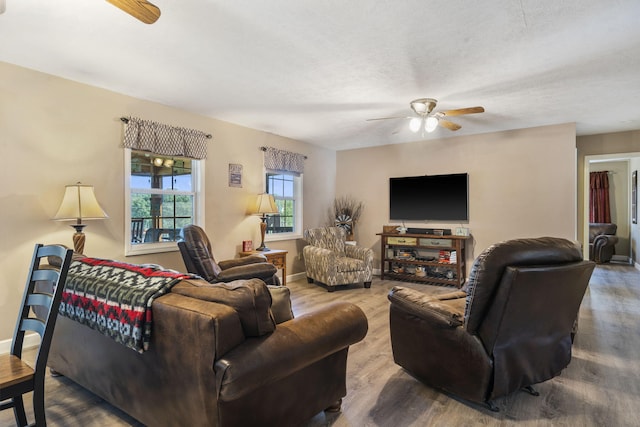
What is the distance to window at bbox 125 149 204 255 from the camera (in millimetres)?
3879

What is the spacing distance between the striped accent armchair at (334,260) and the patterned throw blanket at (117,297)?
3.40 metres

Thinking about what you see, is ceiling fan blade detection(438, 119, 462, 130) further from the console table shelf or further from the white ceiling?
the console table shelf

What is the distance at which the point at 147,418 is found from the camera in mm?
1774

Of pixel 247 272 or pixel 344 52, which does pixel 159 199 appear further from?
pixel 344 52

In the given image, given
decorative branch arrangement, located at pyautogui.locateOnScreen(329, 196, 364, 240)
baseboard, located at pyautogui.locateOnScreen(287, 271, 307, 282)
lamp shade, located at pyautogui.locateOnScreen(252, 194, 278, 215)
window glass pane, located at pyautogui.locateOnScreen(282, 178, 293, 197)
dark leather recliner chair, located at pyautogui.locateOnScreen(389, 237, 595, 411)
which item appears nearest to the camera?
dark leather recliner chair, located at pyautogui.locateOnScreen(389, 237, 595, 411)

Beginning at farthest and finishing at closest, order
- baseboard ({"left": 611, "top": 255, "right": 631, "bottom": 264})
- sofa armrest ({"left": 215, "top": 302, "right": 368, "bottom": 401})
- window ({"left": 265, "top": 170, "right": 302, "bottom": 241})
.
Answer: baseboard ({"left": 611, "top": 255, "right": 631, "bottom": 264}) < window ({"left": 265, "top": 170, "right": 302, "bottom": 241}) < sofa armrest ({"left": 215, "top": 302, "right": 368, "bottom": 401})

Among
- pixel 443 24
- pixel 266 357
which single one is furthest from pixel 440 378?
pixel 443 24

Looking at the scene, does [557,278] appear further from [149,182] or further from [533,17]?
[149,182]

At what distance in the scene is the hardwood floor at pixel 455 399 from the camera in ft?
6.50

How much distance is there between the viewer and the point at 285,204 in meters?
5.97

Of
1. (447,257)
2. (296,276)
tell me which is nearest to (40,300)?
(296,276)

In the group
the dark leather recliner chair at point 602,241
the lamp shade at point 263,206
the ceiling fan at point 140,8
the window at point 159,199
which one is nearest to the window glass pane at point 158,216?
the window at point 159,199

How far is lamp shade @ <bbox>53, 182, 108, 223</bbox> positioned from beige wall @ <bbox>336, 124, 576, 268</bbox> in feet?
14.9

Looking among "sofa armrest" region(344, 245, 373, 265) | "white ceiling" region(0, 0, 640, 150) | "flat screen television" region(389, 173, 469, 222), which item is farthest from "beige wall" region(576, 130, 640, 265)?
"sofa armrest" region(344, 245, 373, 265)
